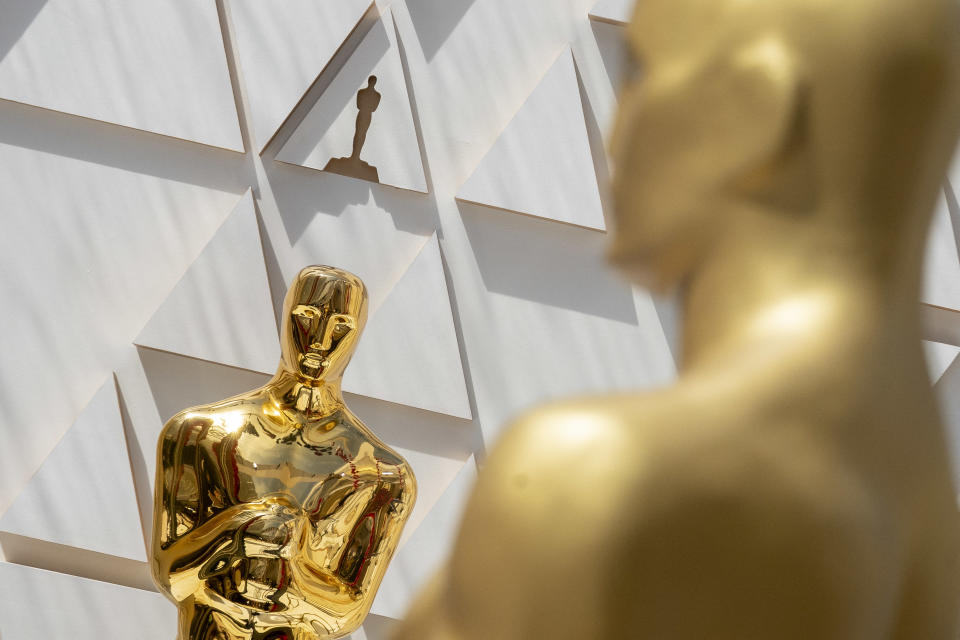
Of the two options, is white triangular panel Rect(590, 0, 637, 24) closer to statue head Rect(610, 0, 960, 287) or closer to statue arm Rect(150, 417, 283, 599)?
statue arm Rect(150, 417, 283, 599)

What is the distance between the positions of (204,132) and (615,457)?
215cm

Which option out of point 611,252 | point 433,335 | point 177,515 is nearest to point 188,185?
point 433,335

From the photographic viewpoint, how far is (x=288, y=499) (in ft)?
5.26

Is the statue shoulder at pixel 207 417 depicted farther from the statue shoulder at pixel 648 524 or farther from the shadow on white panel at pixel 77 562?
the statue shoulder at pixel 648 524

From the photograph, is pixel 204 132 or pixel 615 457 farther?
pixel 204 132

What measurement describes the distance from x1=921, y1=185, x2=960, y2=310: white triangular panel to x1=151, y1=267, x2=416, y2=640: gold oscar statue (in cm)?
143

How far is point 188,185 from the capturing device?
7.66ft

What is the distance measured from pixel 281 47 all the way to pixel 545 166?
25.9 inches

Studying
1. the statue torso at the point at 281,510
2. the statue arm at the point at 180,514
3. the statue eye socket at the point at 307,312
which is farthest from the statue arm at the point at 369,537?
the statue eye socket at the point at 307,312

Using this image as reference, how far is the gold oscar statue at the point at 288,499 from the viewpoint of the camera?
1.38 meters

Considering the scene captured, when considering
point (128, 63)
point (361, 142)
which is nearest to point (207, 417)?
point (361, 142)

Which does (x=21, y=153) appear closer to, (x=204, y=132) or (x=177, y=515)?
(x=204, y=132)

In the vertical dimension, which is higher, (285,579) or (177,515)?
(177,515)

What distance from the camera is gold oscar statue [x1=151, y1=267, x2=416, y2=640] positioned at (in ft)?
4.53
